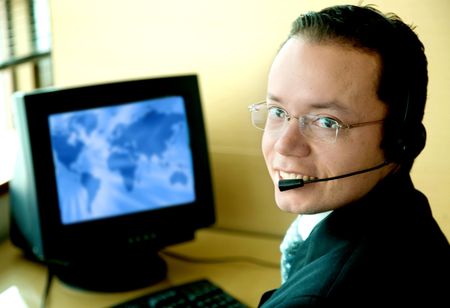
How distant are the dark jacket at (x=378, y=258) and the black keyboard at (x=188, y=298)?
0.42 m

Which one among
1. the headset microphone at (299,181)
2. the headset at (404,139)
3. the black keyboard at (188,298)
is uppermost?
the headset at (404,139)

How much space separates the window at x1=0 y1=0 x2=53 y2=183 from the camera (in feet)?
6.35

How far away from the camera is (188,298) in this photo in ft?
3.85

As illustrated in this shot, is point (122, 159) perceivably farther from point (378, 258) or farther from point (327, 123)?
point (378, 258)

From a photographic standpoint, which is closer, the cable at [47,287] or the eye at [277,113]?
the eye at [277,113]

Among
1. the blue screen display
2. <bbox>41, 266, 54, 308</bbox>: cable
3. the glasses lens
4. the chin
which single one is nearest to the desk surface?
<bbox>41, 266, 54, 308</bbox>: cable

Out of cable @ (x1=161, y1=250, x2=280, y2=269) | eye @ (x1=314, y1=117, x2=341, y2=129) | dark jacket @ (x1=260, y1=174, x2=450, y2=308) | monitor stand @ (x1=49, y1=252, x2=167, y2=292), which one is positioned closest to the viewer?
dark jacket @ (x1=260, y1=174, x2=450, y2=308)

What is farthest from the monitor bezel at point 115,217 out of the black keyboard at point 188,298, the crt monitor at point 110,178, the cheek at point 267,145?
the cheek at point 267,145

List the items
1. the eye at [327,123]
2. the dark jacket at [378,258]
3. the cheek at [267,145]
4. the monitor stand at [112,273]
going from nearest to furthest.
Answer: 1. the dark jacket at [378,258]
2. the eye at [327,123]
3. the cheek at [267,145]
4. the monitor stand at [112,273]

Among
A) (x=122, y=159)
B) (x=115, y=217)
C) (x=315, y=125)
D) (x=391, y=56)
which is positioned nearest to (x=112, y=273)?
(x=115, y=217)

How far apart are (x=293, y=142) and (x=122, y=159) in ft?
1.95

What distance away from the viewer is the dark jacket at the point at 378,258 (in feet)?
2.17

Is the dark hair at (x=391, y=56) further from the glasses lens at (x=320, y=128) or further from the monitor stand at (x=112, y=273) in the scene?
the monitor stand at (x=112, y=273)

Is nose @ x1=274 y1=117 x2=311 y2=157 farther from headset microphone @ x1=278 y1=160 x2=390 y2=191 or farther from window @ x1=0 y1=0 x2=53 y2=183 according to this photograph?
window @ x1=0 y1=0 x2=53 y2=183
